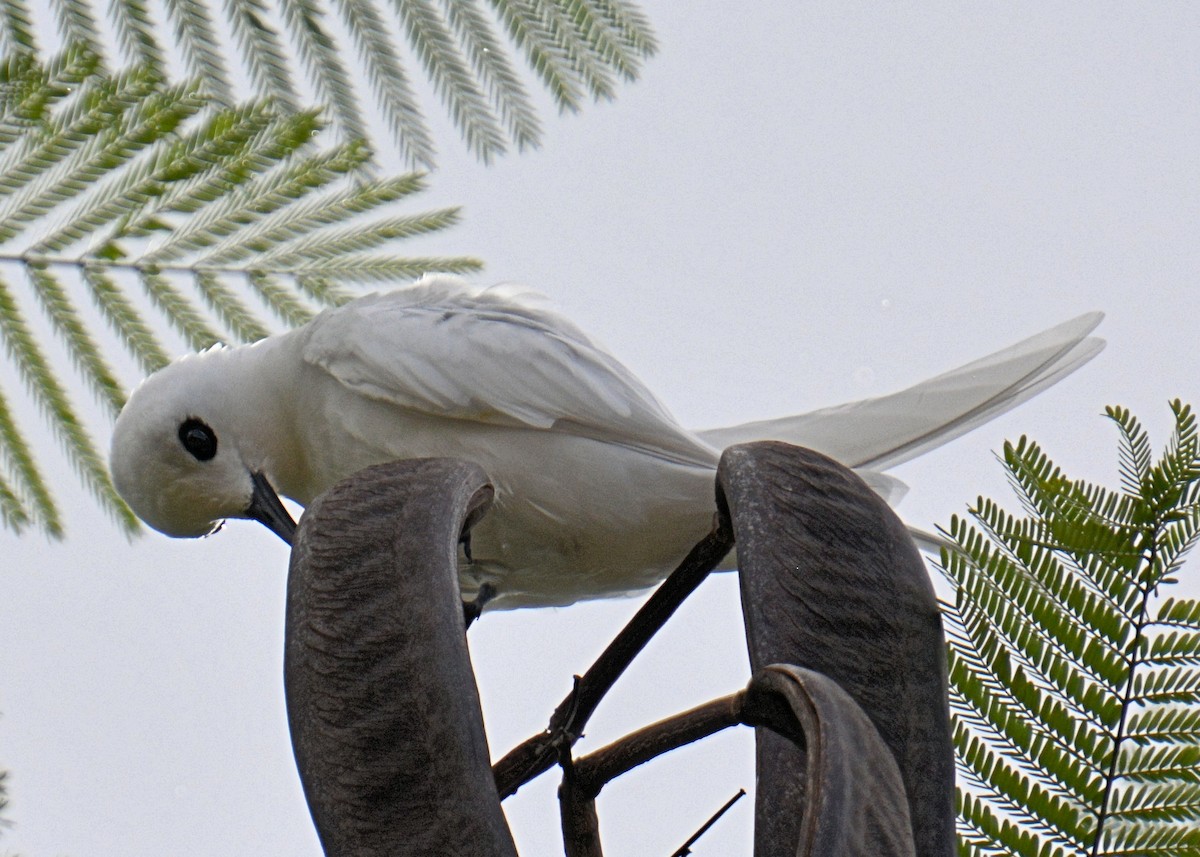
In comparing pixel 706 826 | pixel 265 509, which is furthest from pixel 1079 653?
pixel 265 509

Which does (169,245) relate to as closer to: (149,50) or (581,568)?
(149,50)

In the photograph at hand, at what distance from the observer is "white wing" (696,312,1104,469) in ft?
10.4

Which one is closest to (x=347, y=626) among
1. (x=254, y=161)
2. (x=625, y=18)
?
(x=254, y=161)

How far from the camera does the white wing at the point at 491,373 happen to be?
3.38 metres

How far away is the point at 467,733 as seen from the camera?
1671mm

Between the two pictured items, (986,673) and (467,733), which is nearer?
(467,733)

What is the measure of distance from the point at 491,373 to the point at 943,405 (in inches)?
45.0

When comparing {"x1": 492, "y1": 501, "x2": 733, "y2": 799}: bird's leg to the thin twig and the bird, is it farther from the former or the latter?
the bird

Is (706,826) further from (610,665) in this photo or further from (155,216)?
(155,216)

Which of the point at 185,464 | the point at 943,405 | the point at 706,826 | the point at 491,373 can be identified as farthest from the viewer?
Answer: the point at 185,464

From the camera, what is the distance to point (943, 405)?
329 cm

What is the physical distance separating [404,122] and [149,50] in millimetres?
602

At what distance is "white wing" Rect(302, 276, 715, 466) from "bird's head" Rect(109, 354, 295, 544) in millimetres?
372

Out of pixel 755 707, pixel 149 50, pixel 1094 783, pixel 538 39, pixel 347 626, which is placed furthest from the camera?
pixel 538 39
